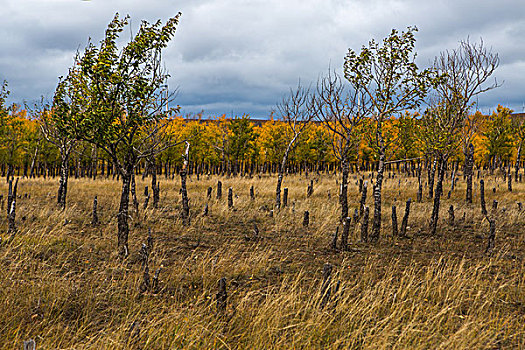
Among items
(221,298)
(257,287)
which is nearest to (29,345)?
(221,298)

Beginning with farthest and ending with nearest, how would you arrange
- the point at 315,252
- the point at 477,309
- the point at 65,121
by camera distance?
the point at 315,252, the point at 65,121, the point at 477,309

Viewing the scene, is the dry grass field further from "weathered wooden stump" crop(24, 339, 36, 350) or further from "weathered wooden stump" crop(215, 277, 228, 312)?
"weathered wooden stump" crop(24, 339, 36, 350)

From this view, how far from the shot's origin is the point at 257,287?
255 inches

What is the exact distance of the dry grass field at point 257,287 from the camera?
4.43 metres

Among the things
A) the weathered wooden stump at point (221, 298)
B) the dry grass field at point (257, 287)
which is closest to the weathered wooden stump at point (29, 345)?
the dry grass field at point (257, 287)

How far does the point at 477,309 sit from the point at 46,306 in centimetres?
735

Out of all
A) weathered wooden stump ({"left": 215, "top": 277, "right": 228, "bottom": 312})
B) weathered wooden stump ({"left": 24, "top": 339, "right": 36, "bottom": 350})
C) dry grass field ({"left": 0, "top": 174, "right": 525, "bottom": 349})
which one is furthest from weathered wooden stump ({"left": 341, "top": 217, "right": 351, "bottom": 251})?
weathered wooden stump ({"left": 24, "top": 339, "right": 36, "bottom": 350})

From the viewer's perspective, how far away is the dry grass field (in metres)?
4.43

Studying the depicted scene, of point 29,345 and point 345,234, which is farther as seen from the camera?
point 345,234

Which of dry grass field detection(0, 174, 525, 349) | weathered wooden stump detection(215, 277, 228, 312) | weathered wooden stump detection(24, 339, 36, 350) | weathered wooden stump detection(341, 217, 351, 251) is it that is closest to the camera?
weathered wooden stump detection(24, 339, 36, 350)

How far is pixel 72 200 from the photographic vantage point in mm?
17109

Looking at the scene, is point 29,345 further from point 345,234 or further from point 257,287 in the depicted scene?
point 345,234

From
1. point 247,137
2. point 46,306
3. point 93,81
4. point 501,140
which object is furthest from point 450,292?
point 501,140

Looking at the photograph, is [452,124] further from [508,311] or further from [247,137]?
[247,137]
